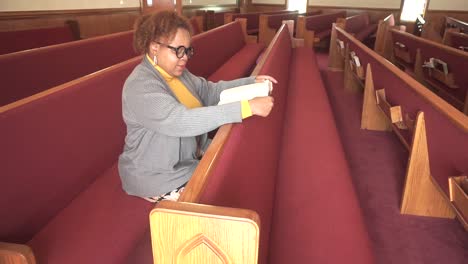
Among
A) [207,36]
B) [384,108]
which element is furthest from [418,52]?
[207,36]

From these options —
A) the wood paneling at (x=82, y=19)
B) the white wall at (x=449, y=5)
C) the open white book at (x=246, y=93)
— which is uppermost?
the white wall at (x=449, y=5)

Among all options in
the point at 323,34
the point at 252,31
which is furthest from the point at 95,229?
the point at 323,34

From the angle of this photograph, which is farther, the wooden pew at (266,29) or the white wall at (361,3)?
the white wall at (361,3)

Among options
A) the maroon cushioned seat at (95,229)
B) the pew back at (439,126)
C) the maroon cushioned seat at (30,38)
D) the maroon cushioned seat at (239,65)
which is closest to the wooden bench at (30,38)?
the maroon cushioned seat at (30,38)

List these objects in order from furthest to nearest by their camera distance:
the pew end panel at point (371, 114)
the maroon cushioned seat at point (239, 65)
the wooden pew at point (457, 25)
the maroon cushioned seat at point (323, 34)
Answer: the maroon cushioned seat at point (323, 34) < the wooden pew at point (457, 25) < the maroon cushioned seat at point (239, 65) < the pew end panel at point (371, 114)

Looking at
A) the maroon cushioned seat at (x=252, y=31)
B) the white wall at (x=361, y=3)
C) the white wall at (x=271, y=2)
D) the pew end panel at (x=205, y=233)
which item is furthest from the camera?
the white wall at (x=271, y=2)

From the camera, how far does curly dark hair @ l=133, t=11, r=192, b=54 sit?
4.65 feet

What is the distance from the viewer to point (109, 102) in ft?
6.06

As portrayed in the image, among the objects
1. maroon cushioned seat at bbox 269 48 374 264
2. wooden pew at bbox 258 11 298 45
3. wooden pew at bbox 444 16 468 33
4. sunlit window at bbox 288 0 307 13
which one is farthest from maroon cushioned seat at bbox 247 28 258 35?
maroon cushioned seat at bbox 269 48 374 264

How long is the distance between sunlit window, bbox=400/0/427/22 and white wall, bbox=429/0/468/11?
254 mm

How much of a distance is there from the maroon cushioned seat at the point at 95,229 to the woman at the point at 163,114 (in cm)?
9

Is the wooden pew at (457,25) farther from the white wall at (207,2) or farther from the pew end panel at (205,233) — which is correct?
the pew end panel at (205,233)

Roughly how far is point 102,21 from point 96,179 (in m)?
4.53

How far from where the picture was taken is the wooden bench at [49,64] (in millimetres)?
2080
